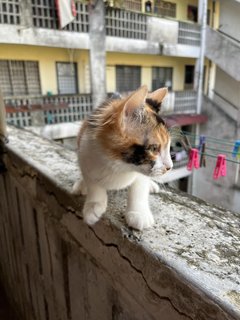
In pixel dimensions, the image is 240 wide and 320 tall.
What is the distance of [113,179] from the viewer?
607 millimetres

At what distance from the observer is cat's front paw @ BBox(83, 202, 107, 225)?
564 millimetres

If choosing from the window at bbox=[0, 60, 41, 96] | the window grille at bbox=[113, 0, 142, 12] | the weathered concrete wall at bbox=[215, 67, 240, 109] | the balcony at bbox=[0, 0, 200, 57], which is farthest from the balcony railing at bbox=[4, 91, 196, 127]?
the weathered concrete wall at bbox=[215, 67, 240, 109]

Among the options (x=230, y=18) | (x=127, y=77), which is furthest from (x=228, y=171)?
(x=127, y=77)

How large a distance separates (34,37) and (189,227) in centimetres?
373

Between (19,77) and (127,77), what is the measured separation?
6.93ft

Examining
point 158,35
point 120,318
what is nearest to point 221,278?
point 120,318

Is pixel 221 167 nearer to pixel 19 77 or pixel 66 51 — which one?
pixel 19 77

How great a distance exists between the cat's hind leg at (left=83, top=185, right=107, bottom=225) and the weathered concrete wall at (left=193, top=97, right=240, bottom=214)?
13.2 inches

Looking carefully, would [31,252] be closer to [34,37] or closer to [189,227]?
[189,227]

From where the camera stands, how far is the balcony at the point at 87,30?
10.7ft

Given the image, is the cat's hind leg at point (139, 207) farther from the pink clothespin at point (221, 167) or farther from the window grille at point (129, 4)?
the window grille at point (129, 4)

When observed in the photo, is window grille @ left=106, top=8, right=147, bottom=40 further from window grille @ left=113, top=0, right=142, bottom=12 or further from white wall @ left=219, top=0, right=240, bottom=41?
white wall @ left=219, top=0, right=240, bottom=41

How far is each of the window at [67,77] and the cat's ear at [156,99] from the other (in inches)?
161

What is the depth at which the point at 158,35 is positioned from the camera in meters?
4.27
